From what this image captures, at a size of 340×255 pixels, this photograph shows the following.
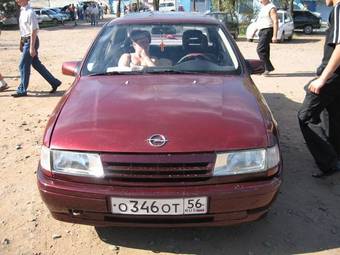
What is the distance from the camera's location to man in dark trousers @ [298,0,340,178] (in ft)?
14.0

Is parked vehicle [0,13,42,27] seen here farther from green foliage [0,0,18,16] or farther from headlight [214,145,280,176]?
headlight [214,145,280,176]

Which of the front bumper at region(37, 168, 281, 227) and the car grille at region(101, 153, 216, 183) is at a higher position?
the car grille at region(101, 153, 216, 183)

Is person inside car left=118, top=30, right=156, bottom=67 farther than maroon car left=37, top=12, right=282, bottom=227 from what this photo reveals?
Yes

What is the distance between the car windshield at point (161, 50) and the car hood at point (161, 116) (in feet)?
1.05

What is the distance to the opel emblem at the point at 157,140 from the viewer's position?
10.3ft

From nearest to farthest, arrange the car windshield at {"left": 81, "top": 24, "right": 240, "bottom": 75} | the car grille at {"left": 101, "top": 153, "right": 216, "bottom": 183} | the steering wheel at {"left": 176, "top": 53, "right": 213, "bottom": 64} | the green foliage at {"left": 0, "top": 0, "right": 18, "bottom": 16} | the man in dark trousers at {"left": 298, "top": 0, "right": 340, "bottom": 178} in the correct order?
the car grille at {"left": 101, "top": 153, "right": 216, "bottom": 183} → the man in dark trousers at {"left": 298, "top": 0, "right": 340, "bottom": 178} → the car windshield at {"left": 81, "top": 24, "right": 240, "bottom": 75} → the steering wheel at {"left": 176, "top": 53, "right": 213, "bottom": 64} → the green foliage at {"left": 0, "top": 0, "right": 18, "bottom": 16}

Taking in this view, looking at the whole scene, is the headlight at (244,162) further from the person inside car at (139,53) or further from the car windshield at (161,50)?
the person inside car at (139,53)

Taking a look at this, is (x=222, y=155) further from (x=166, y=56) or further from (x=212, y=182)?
(x=166, y=56)

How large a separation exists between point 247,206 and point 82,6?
54.2 meters

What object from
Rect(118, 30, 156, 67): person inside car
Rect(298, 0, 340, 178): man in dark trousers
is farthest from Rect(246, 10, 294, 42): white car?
Rect(118, 30, 156, 67): person inside car

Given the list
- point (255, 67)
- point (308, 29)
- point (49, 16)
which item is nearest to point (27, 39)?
point (255, 67)

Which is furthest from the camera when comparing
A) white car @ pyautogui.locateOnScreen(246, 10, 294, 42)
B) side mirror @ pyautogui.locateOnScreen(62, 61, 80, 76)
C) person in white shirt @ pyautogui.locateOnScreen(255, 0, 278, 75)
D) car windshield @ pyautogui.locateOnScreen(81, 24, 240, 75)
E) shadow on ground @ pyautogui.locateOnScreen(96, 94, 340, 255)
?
white car @ pyautogui.locateOnScreen(246, 10, 294, 42)

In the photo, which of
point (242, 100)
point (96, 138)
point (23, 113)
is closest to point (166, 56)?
point (242, 100)

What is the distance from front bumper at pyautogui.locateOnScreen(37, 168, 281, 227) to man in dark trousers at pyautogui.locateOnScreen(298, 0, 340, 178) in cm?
144
